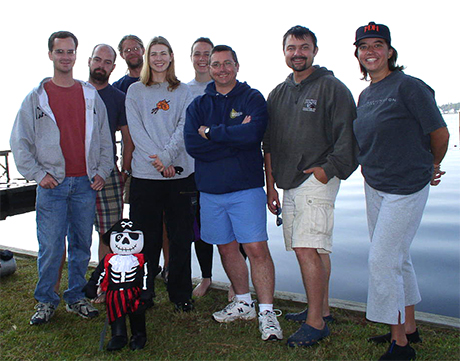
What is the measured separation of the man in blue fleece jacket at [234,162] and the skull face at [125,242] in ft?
2.07

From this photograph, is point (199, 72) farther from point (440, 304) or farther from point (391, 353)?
point (440, 304)

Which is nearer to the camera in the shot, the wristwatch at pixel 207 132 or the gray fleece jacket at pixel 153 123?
the wristwatch at pixel 207 132

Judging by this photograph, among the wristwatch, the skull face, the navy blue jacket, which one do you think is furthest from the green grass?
the wristwatch

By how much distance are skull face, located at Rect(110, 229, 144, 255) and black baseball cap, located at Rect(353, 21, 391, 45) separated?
206 cm

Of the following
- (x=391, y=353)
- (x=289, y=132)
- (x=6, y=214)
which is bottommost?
(x=6, y=214)

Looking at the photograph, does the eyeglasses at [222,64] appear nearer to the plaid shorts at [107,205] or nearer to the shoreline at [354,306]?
the plaid shorts at [107,205]

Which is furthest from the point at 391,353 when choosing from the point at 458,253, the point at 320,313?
the point at 458,253

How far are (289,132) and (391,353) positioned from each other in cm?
161

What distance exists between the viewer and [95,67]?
13.6 feet

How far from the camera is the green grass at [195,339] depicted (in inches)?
118

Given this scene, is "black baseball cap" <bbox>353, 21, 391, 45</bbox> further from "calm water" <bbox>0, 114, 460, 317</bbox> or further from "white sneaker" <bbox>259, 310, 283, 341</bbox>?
"calm water" <bbox>0, 114, 460, 317</bbox>

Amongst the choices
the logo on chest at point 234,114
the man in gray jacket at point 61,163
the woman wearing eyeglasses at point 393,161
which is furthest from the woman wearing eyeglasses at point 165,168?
the woman wearing eyeglasses at point 393,161

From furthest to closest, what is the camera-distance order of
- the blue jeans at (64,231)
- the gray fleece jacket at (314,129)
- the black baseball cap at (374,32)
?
1. the blue jeans at (64,231)
2. the gray fleece jacket at (314,129)
3. the black baseball cap at (374,32)

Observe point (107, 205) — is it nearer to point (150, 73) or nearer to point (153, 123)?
point (153, 123)
